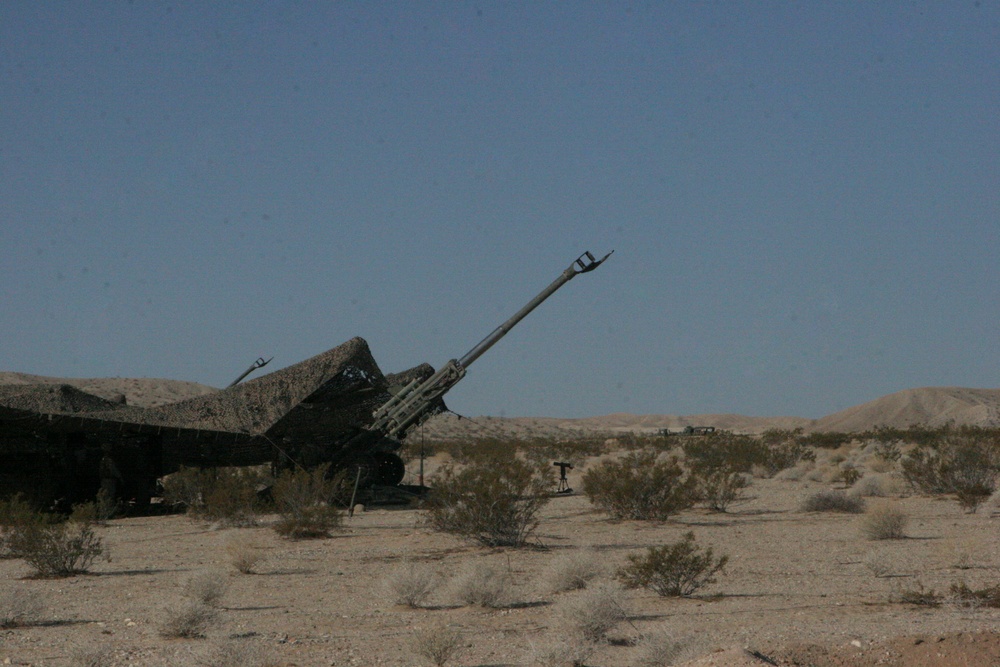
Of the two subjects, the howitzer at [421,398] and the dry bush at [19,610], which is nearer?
the dry bush at [19,610]

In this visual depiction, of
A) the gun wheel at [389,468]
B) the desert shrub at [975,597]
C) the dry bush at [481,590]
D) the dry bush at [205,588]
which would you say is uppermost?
the gun wheel at [389,468]

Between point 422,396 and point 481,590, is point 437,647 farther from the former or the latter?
point 422,396

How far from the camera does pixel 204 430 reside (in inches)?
898

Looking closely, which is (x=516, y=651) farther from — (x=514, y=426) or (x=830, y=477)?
(x=514, y=426)

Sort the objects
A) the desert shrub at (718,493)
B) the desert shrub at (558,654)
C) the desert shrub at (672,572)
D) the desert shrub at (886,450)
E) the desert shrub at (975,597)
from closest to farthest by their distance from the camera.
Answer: the desert shrub at (558,654), the desert shrub at (975,597), the desert shrub at (672,572), the desert shrub at (718,493), the desert shrub at (886,450)

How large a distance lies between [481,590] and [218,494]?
9.95 meters

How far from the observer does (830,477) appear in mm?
30984

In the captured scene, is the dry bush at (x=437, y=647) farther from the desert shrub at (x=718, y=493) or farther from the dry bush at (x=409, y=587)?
the desert shrub at (x=718, y=493)

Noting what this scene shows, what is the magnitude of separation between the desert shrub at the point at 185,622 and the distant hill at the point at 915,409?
305 feet

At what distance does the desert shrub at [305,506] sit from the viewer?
1758 cm

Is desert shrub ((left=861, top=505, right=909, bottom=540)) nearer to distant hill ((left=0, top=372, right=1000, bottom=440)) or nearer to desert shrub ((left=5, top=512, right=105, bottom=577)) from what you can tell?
desert shrub ((left=5, top=512, right=105, bottom=577))

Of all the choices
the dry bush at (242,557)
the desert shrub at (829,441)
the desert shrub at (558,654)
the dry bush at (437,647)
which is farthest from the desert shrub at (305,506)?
the desert shrub at (829,441)

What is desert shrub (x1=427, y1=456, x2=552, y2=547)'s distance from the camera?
53.2ft

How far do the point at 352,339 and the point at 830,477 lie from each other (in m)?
15.0
